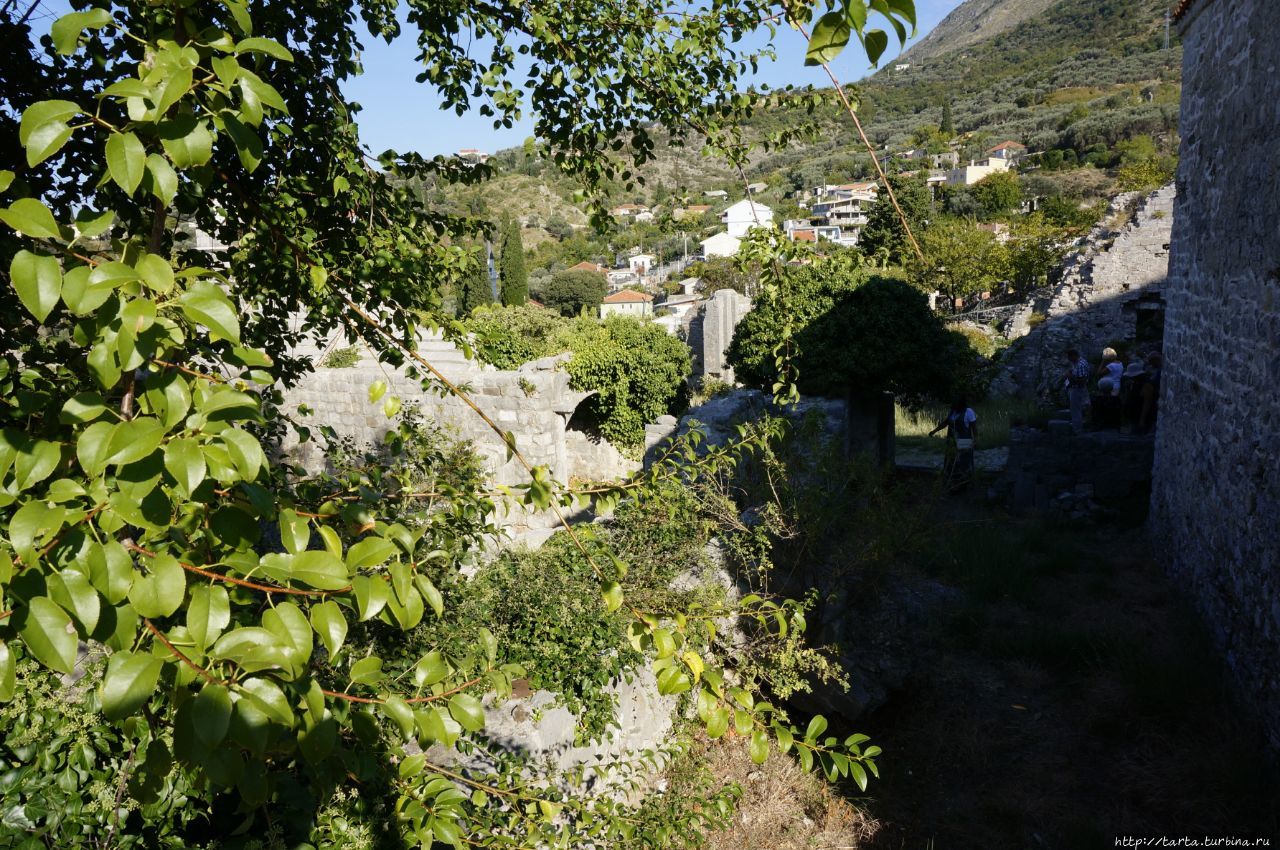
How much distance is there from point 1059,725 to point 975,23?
5341 inches

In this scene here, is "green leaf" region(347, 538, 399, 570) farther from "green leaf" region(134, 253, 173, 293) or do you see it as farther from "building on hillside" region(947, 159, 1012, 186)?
"building on hillside" region(947, 159, 1012, 186)

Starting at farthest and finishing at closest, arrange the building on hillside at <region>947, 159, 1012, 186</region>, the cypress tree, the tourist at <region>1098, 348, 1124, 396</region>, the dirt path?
1. the building on hillside at <region>947, 159, 1012, 186</region>
2. the cypress tree
3. the tourist at <region>1098, 348, 1124, 396</region>
4. the dirt path

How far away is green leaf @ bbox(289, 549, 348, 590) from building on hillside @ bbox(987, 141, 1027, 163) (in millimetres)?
58476

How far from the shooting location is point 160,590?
88 cm

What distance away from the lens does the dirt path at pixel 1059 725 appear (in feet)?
13.5

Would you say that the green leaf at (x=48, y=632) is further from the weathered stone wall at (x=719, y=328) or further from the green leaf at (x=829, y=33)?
the weathered stone wall at (x=719, y=328)

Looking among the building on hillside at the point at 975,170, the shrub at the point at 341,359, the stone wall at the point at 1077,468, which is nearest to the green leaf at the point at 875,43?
the stone wall at the point at 1077,468

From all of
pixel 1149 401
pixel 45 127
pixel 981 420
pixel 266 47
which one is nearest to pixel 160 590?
pixel 45 127

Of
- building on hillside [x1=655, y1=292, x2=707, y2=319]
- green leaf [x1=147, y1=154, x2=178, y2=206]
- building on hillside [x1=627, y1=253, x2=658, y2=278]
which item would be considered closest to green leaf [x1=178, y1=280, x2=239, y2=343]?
green leaf [x1=147, y1=154, x2=178, y2=206]

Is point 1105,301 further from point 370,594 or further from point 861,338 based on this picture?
point 370,594

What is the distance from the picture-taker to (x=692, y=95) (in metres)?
2.82

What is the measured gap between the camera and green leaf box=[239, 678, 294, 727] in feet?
2.92

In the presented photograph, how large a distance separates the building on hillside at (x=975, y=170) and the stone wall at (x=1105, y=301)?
33924mm

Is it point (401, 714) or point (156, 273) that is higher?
point (156, 273)
